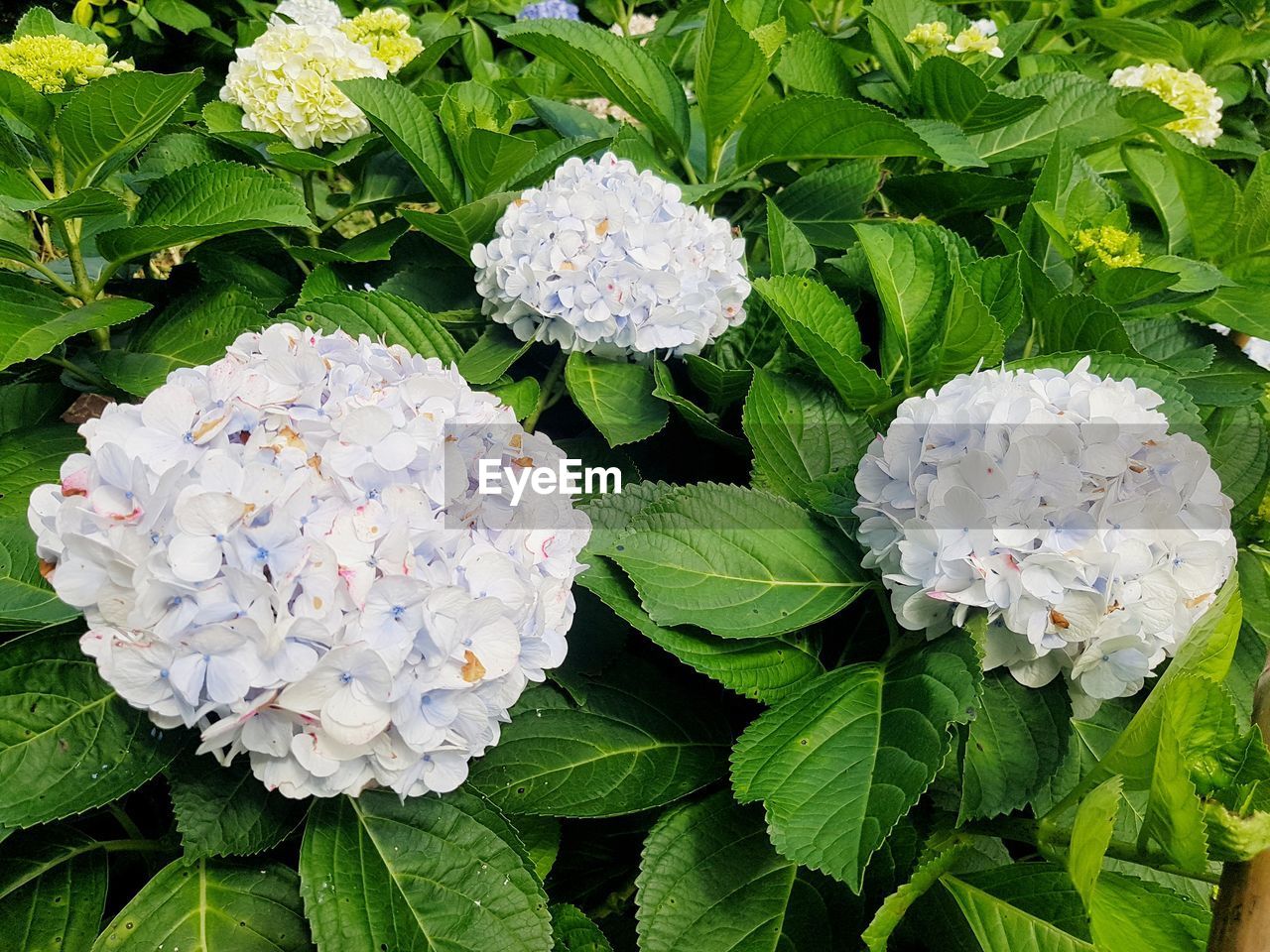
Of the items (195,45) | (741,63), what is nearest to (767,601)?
(741,63)

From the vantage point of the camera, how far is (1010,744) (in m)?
1.04

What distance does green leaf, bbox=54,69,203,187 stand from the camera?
1254mm

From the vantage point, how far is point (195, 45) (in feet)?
11.9

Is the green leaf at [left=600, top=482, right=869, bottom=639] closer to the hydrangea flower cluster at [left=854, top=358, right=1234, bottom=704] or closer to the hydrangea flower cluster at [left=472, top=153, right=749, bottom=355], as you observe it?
the hydrangea flower cluster at [left=854, top=358, right=1234, bottom=704]

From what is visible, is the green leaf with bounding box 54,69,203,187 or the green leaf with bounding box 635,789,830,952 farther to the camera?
the green leaf with bounding box 54,69,203,187

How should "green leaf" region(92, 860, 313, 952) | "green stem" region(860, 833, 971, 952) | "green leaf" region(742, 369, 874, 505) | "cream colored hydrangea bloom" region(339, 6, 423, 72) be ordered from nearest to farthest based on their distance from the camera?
"green stem" region(860, 833, 971, 952) < "green leaf" region(92, 860, 313, 952) < "green leaf" region(742, 369, 874, 505) < "cream colored hydrangea bloom" region(339, 6, 423, 72)

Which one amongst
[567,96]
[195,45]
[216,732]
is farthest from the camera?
[195,45]

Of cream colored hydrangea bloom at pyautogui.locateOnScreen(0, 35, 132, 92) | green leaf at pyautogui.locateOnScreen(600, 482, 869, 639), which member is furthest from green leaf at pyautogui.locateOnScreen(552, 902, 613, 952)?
cream colored hydrangea bloom at pyautogui.locateOnScreen(0, 35, 132, 92)

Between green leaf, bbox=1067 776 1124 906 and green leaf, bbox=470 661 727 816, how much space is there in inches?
17.7

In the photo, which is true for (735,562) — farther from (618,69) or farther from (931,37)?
(931,37)

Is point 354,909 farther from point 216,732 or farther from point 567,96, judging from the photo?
point 567,96

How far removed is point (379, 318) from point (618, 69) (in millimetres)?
647

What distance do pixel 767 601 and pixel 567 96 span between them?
62.8 inches

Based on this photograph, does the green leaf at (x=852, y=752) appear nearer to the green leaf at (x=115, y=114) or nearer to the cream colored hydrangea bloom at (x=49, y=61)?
the green leaf at (x=115, y=114)
